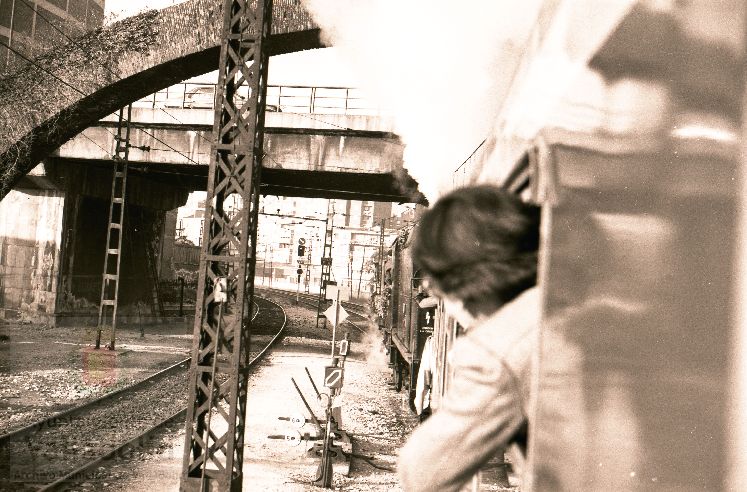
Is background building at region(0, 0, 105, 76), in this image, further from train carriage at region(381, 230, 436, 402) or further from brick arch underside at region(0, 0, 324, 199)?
train carriage at region(381, 230, 436, 402)

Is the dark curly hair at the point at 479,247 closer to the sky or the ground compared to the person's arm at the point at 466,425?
closer to the sky

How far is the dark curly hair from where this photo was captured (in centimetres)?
152

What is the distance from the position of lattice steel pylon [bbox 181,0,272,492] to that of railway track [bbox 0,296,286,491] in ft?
7.43

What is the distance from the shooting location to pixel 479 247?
1515 mm

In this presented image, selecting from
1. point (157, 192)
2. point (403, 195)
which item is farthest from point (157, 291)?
point (403, 195)

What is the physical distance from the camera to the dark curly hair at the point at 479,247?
59.9 inches

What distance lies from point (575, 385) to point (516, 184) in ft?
2.19

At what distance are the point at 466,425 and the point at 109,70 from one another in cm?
1132

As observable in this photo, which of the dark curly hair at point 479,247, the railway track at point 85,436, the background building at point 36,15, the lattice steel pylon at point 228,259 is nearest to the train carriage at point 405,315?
the lattice steel pylon at point 228,259

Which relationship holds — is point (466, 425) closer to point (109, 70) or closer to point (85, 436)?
point (85, 436)

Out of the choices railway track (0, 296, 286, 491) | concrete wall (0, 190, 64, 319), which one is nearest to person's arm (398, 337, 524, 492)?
railway track (0, 296, 286, 491)

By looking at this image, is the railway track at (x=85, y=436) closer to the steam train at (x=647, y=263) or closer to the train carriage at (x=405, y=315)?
the train carriage at (x=405, y=315)

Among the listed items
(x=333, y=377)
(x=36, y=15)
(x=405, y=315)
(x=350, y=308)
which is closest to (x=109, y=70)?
(x=333, y=377)

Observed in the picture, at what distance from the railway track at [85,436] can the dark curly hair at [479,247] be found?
23.5 feet
